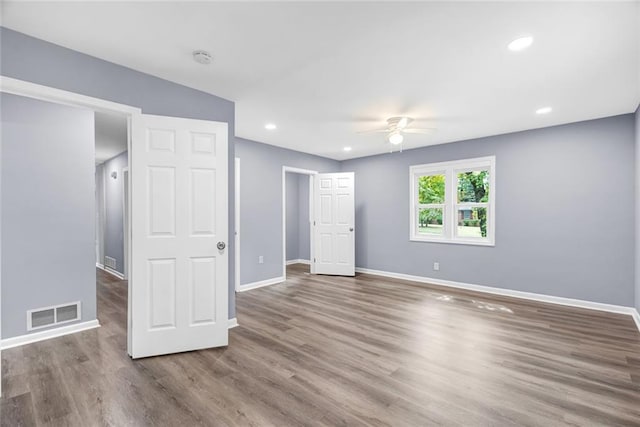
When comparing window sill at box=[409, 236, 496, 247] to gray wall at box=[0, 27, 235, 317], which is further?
window sill at box=[409, 236, 496, 247]

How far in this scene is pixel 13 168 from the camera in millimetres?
2855

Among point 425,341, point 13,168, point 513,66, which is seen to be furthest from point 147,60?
point 425,341

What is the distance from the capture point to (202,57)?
2.35 m

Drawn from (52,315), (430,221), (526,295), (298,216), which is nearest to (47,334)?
(52,315)

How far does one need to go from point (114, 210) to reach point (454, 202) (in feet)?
22.6

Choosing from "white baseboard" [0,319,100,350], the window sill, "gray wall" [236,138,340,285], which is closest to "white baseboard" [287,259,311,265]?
"gray wall" [236,138,340,285]

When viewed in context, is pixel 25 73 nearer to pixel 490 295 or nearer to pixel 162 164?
pixel 162 164

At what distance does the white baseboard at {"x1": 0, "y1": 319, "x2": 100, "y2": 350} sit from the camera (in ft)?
8.89

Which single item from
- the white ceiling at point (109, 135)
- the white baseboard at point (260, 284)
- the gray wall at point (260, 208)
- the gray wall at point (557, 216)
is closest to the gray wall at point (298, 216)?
the gray wall at point (260, 208)

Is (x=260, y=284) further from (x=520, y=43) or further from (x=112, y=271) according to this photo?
(x=520, y=43)

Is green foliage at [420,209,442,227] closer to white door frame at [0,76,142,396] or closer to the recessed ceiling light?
the recessed ceiling light

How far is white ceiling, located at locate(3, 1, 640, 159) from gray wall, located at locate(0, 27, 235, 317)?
9 centimetres

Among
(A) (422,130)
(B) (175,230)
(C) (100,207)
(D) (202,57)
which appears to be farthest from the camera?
(C) (100,207)

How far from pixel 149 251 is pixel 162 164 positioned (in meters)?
0.79
